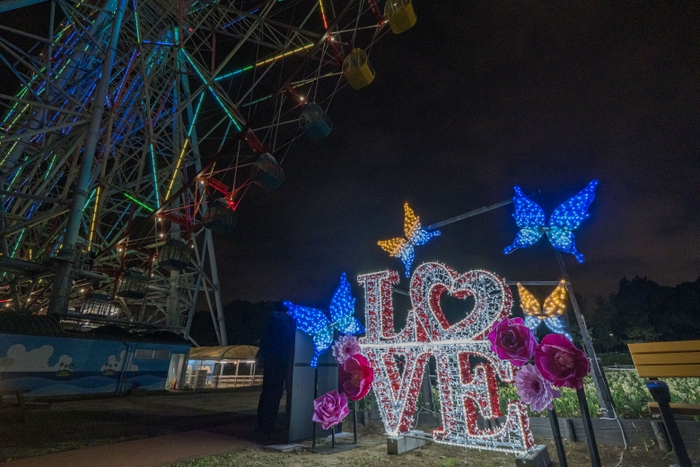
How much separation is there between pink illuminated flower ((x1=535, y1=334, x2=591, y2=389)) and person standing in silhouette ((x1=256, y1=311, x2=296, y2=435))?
5230mm

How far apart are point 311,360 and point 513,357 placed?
16.6 feet

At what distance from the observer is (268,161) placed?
1031 cm

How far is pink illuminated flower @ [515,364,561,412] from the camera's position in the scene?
2.91 meters

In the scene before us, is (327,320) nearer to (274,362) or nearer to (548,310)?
(274,362)

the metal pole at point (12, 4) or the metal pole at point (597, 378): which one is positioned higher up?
the metal pole at point (12, 4)

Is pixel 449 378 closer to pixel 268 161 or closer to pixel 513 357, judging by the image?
pixel 513 357

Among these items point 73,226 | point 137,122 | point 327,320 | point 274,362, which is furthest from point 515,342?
point 137,122

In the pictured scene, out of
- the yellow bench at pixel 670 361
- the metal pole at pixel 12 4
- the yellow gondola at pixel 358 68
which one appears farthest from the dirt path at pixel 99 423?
the metal pole at pixel 12 4

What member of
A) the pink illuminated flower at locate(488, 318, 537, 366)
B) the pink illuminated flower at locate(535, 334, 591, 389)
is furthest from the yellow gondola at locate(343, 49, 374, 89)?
the pink illuminated flower at locate(535, 334, 591, 389)

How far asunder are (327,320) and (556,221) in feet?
15.9

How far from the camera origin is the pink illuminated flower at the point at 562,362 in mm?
2732

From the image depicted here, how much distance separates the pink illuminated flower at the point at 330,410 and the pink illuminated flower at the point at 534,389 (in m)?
2.97

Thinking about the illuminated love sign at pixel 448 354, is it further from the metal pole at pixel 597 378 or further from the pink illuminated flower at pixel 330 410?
the metal pole at pixel 597 378

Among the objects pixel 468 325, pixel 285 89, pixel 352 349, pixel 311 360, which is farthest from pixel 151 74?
pixel 468 325
